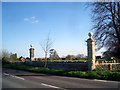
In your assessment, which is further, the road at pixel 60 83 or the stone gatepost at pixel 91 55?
the stone gatepost at pixel 91 55

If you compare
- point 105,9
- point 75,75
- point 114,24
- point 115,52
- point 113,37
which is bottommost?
point 75,75

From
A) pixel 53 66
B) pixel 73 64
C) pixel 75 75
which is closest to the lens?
pixel 75 75

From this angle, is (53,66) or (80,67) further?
(53,66)

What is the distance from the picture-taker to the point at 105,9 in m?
21.4

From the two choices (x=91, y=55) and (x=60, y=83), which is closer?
(x=60, y=83)

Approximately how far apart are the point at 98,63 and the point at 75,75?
4041 millimetres

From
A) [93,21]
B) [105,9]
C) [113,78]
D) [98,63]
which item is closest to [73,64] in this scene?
[98,63]

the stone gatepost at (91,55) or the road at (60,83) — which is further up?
the stone gatepost at (91,55)

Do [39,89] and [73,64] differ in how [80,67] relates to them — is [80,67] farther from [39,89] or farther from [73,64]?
[39,89]

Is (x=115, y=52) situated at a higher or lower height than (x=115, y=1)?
lower

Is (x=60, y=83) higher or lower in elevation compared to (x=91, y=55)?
lower

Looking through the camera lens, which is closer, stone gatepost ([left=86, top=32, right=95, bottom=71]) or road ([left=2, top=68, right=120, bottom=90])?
road ([left=2, top=68, right=120, bottom=90])

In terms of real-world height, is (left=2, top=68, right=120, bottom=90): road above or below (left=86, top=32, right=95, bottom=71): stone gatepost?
below

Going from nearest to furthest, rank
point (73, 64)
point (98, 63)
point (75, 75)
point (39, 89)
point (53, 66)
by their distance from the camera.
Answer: point (39, 89) < point (75, 75) < point (98, 63) < point (73, 64) < point (53, 66)
